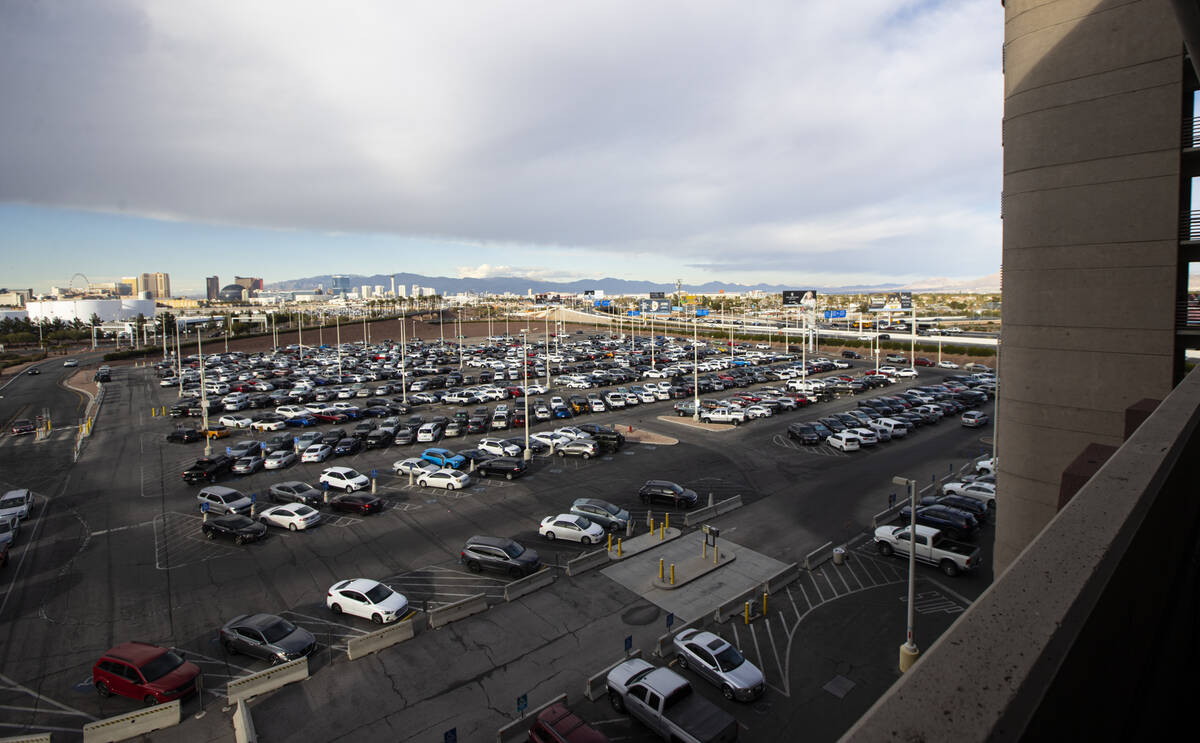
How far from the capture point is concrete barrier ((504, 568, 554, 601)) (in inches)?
688

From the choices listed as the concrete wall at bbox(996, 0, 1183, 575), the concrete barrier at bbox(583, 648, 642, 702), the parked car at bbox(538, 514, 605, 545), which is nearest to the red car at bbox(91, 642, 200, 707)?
the concrete barrier at bbox(583, 648, 642, 702)

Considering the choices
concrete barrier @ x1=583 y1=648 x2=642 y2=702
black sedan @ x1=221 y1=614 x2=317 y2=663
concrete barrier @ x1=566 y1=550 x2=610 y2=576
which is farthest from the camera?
concrete barrier @ x1=566 y1=550 x2=610 y2=576

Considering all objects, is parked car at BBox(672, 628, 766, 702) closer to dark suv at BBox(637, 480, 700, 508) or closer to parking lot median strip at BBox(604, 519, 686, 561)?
parking lot median strip at BBox(604, 519, 686, 561)

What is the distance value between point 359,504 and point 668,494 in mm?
12693

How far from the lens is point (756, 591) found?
674 inches

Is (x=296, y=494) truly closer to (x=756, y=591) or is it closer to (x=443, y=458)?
(x=443, y=458)

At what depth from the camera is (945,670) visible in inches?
82.2

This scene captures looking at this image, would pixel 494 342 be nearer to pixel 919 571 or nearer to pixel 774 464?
pixel 774 464

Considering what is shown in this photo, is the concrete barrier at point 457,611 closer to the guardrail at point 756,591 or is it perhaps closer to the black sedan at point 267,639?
the black sedan at point 267,639

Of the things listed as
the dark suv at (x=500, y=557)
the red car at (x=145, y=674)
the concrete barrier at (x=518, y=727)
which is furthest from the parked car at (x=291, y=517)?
the concrete barrier at (x=518, y=727)

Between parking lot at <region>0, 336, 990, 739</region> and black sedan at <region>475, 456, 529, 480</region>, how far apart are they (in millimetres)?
1147

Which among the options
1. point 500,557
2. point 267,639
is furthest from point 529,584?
point 267,639

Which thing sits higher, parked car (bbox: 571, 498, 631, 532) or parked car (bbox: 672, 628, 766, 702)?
parked car (bbox: 571, 498, 631, 532)

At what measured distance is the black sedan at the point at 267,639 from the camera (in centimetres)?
1440
